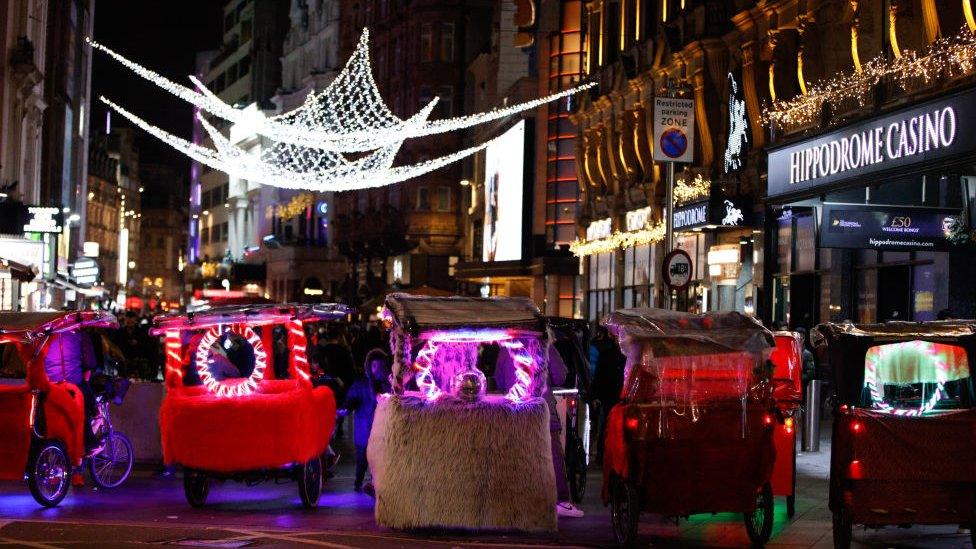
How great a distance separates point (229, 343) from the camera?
Result: 26906mm

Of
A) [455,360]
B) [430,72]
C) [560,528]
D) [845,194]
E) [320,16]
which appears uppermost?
[320,16]

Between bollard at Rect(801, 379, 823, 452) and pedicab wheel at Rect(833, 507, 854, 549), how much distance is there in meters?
7.91

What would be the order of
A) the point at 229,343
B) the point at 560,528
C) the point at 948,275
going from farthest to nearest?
the point at 229,343, the point at 948,275, the point at 560,528

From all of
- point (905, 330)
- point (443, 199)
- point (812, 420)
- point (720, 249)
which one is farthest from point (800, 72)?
point (443, 199)

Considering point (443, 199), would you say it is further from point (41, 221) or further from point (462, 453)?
point (462, 453)

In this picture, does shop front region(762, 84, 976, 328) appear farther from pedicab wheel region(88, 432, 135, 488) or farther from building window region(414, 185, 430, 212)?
building window region(414, 185, 430, 212)

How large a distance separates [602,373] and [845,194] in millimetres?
7122

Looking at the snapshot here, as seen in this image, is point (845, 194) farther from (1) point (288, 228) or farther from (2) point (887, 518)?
(1) point (288, 228)

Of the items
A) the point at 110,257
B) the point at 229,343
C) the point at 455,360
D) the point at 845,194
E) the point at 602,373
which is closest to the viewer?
the point at 455,360

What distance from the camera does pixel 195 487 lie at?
15.0 m

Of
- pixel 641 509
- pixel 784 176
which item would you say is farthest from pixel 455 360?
pixel 784 176

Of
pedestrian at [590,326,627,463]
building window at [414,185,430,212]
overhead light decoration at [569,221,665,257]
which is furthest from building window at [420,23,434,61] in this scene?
pedestrian at [590,326,627,463]

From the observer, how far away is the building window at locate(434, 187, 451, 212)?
6912cm

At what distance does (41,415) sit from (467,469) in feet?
15.4
